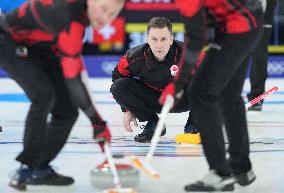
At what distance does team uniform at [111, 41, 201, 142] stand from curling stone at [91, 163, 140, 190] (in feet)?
5.56

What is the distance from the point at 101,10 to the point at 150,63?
1.72 m

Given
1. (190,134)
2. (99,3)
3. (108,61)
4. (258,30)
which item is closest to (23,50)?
(99,3)

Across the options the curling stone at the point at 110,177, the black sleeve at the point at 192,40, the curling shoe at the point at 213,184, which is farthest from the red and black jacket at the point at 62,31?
the curling shoe at the point at 213,184

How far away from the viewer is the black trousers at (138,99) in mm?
4754

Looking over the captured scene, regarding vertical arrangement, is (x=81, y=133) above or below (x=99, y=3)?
below

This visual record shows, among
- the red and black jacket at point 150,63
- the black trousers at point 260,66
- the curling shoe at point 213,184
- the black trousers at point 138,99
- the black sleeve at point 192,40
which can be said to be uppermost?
the black sleeve at point 192,40

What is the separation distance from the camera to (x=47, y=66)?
342 centimetres

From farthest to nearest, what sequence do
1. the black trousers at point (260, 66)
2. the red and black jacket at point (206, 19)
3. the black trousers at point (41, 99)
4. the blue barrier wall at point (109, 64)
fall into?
the blue barrier wall at point (109, 64), the black trousers at point (260, 66), the black trousers at point (41, 99), the red and black jacket at point (206, 19)

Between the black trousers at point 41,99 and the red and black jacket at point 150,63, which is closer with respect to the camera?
the black trousers at point 41,99

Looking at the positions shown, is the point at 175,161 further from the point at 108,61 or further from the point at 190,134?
the point at 108,61

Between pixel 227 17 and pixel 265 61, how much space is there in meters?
3.32

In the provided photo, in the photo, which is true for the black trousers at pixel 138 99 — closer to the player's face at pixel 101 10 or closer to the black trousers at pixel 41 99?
the black trousers at pixel 41 99

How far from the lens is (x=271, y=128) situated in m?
5.39

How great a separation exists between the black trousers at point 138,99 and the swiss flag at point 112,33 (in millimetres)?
5193
